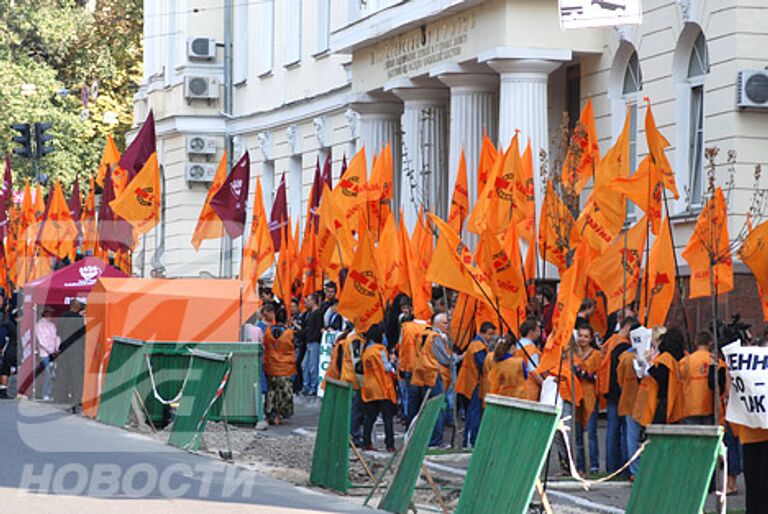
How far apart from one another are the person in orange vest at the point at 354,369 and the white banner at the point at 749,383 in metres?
7.38

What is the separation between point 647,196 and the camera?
20312mm

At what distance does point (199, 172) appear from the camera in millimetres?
46375

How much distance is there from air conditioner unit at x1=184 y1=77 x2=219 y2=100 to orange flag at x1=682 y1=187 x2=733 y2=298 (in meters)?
27.2

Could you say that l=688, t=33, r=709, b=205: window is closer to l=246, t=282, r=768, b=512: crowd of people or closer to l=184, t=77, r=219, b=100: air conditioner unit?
l=246, t=282, r=768, b=512: crowd of people

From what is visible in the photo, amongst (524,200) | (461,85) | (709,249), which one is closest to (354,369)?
(524,200)

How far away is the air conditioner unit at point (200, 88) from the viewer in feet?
149

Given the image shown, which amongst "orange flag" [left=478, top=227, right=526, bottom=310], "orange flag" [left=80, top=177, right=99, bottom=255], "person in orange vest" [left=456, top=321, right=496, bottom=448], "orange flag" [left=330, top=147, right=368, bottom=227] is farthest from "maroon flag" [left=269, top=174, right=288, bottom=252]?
"orange flag" [left=478, top=227, right=526, bottom=310]

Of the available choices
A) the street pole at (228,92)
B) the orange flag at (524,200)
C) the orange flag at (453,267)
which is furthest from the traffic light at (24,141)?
the orange flag at (453,267)

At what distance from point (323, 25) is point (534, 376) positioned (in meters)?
22.2

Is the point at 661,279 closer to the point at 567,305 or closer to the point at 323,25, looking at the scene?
the point at 567,305

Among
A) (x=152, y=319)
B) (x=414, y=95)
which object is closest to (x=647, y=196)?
(x=152, y=319)

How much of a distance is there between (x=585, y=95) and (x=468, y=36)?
1.92 metres

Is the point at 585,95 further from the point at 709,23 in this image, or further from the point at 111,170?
the point at 111,170

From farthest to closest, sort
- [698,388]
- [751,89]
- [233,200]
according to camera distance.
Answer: [233,200] → [751,89] → [698,388]
